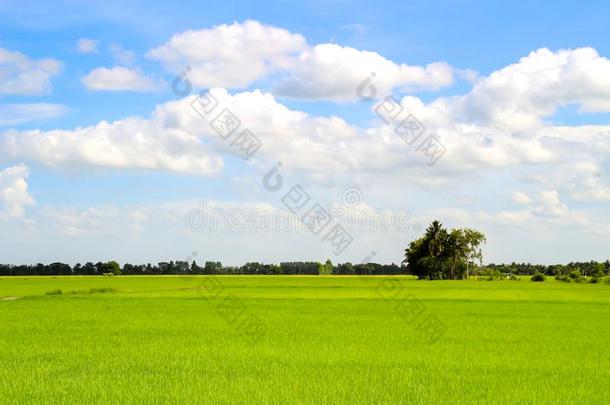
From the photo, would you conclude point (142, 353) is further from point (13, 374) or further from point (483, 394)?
point (483, 394)

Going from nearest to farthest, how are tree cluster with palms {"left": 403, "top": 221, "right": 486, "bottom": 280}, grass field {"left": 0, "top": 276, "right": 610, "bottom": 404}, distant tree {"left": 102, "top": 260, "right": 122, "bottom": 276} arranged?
grass field {"left": 0, "top": 276, "right": 610, "bottom": 404} < tree cluster with palms {"left": 403, "top": 221, "right": 486, "bottom": 280} < distant tree {"left": 102, "top": 260, "right": 122, "bottom": 276}

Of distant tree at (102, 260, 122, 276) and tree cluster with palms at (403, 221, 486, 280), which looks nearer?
tree cluster with palms at (403, 221, 486, 280)

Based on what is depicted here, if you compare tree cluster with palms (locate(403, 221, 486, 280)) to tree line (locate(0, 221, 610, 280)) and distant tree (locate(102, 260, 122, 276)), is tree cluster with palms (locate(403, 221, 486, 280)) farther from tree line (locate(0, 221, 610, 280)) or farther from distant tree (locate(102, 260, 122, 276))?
distant tree (locate(102, 260, 122, 276))

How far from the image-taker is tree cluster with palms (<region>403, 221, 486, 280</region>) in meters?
95.7

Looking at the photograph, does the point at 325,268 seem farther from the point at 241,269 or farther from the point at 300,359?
the point at 300,359

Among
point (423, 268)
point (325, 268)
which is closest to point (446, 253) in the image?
point (423, 268)

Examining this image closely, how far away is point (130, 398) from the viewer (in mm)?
10578

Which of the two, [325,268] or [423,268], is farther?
[325,268]

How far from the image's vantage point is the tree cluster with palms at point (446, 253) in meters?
95.7

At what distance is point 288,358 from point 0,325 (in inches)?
555

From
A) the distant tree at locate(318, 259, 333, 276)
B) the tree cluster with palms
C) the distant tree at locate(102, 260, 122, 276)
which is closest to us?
the tree cluster with palms

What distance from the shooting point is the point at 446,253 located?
318ft

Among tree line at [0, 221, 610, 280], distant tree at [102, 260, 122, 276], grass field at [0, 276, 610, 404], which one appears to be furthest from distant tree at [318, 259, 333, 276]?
grass field at [0, 276, 610, 404]

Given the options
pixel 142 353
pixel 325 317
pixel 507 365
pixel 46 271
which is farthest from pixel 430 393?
pixel 46 271
